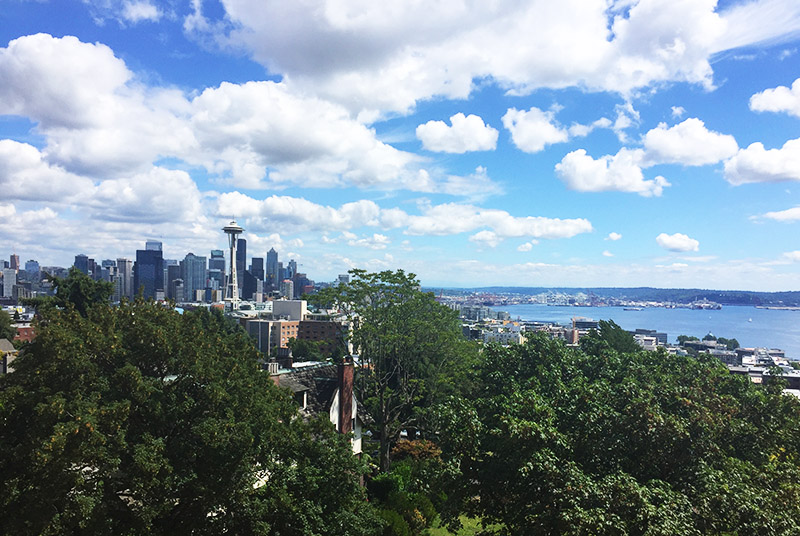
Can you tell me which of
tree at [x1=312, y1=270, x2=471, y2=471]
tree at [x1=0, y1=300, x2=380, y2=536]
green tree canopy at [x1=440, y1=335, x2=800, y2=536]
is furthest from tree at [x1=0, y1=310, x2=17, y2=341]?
green tree canopy at [x1=440, y1=335, x2=800, y2=536]

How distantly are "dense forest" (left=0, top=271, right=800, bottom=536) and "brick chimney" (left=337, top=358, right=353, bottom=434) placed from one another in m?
9.10

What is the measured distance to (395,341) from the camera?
3209cm

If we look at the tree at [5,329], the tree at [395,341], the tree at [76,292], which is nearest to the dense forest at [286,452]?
the tree at [395,341]

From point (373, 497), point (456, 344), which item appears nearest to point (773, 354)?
point (456, 344)

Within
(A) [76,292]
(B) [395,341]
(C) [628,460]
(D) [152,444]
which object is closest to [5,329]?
(A) [76,292]

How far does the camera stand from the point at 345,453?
17.3 meters

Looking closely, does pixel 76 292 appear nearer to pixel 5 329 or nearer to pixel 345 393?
pixel 345 393

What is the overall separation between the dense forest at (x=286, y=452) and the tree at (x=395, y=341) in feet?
37.3

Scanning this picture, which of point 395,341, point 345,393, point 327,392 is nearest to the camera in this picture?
point 345,393

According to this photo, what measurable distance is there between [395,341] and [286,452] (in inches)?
621

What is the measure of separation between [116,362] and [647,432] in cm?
1491

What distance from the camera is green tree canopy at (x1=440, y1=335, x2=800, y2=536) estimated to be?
13.1 metres

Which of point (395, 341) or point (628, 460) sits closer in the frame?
point (628, 460)

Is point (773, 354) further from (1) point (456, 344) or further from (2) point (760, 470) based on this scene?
(2) point (760, 470)
